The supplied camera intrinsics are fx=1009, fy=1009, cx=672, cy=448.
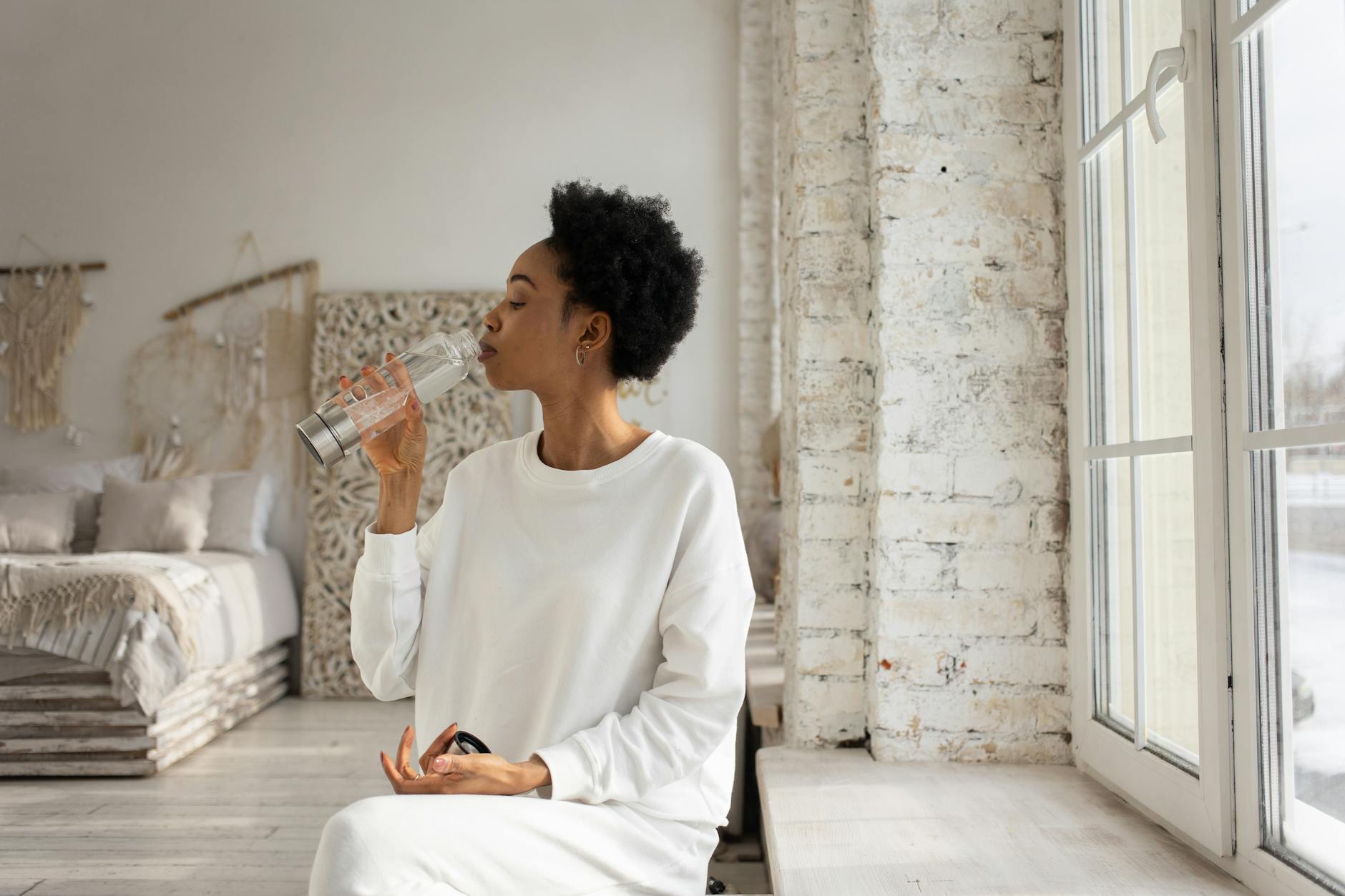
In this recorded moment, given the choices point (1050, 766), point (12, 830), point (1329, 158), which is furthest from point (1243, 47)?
point (12, 830)

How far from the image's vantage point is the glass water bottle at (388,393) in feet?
4.08

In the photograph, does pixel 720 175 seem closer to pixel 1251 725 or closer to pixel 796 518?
pixel 796 518

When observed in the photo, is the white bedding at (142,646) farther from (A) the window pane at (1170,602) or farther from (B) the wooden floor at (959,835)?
(A) the window pane at (1170,602)

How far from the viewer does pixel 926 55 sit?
74.2 inches

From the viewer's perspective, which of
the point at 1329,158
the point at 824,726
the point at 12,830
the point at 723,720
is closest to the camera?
the point at 1329,158

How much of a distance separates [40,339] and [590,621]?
4.94 meters

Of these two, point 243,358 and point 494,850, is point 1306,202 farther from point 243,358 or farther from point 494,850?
point 243,358

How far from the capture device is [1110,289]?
169 cm

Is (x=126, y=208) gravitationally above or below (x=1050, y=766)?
above

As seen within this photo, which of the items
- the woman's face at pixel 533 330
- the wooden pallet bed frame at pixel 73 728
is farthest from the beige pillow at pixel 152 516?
the woman's face at pixel 533 330

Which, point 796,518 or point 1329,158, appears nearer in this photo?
point 1329,158

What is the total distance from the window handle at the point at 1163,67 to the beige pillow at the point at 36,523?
15.4ft

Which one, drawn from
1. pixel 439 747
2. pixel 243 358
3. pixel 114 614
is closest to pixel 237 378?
pixel 243 358

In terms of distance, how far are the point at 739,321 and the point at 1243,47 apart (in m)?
3.63
